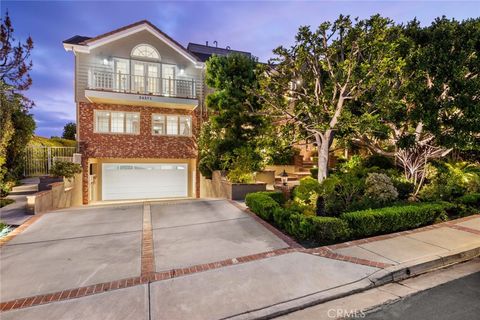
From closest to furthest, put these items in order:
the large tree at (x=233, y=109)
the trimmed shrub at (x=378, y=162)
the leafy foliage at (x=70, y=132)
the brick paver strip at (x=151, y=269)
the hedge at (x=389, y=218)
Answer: the brick paver strip at (x=151, y=269), the hedge at (x=389, y=218), the large tree at (x=233, y=109), the trimmed shrub at (x=378, y=162), the leafy foliage at (x=70, y=132)

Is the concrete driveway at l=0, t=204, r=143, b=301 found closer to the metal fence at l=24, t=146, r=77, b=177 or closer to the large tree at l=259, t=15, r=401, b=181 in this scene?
the large tree at l=259, t=15, r=401, b=181

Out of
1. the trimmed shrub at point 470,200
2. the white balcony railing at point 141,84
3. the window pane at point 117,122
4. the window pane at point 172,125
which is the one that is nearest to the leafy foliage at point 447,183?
the trimmed shrub at point 470,200

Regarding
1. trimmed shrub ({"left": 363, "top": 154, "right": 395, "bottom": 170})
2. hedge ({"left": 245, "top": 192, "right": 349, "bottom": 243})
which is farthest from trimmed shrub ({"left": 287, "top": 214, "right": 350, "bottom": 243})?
trimmed shrub ({"left": 363, "top": 154, "right": 395, "bottom": 170})

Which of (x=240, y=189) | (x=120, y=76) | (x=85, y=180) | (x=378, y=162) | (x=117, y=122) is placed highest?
(x=120, y=76)

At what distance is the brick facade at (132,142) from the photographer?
13.0 m

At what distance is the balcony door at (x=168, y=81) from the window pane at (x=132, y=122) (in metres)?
2.16

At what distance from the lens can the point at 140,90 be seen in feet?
43.7

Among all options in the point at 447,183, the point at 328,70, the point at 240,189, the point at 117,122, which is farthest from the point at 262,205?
the point at 117,122

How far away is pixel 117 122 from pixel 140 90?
89.1 inches

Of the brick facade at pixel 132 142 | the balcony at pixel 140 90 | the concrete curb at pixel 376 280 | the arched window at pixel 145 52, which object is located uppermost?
the arched window at pixel 145 52

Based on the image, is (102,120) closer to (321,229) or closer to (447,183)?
(321,229)

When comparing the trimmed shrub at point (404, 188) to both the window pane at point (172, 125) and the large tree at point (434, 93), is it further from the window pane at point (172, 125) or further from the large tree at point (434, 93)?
the window pane at point (172, 125)

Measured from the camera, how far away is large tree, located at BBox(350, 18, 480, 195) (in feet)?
23.5

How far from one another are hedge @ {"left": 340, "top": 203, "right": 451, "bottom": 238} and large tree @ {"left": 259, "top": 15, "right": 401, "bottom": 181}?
321 centimetres
